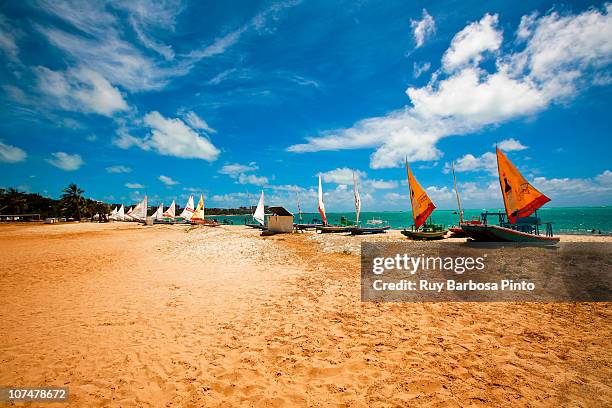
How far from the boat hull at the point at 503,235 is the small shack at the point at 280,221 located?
20144mm

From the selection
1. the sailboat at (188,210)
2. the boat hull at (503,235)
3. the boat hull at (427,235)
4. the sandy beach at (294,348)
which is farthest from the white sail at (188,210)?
the boat hull at (503,235)

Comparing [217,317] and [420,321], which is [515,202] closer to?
[420,321]

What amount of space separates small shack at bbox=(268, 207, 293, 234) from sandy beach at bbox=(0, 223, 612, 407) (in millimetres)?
23204

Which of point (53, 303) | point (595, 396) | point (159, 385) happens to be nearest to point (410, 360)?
point (595, 396)

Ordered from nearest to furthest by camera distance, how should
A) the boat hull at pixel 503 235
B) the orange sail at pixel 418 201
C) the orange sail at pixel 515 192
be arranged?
the orange sail at pixel 515 192 → the boat hull at pixel 503 235 → the orange sail at pixel 418 201

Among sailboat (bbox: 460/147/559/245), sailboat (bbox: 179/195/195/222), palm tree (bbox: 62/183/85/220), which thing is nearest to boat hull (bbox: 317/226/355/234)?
sailboat (bbox: 460/147/559/245)

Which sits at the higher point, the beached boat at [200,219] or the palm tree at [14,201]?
the palm tree at [14,201]

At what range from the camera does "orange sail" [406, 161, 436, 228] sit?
90.6ft

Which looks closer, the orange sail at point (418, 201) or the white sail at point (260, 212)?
the orange sail at point (418, 201)

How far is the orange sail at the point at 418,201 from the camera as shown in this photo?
90.6 ft

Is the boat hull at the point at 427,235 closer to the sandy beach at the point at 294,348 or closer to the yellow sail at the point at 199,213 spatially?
the sandy beach at the point at 294,348

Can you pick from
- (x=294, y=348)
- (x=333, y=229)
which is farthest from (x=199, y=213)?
(x=294, y=348)

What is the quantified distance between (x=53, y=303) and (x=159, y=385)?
24.4 feet

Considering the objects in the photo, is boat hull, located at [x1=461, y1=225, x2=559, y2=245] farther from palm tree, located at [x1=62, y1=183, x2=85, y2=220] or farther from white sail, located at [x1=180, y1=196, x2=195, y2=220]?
palm tree, located at [x1=62, y1=183, x2=85, y2=220]
